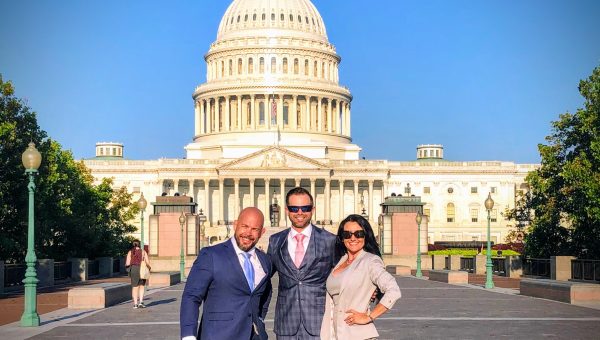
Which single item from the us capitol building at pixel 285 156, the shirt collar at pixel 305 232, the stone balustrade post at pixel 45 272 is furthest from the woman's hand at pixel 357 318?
the us capitol building at pixel 285 156

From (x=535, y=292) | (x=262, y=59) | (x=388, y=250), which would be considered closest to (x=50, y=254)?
(x=388, y=250)

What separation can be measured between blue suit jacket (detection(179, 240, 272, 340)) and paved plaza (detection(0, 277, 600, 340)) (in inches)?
420

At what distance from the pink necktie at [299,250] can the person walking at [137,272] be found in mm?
19381

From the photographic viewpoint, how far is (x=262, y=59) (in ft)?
527

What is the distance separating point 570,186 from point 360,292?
48218 mm

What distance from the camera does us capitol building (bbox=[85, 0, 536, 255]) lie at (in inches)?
5571

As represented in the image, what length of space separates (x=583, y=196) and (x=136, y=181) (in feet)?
330

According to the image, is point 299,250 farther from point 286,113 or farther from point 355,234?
point 286,113

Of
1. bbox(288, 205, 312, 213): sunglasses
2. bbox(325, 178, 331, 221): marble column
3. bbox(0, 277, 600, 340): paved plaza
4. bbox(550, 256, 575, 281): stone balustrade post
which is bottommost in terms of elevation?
bbox(0, 277, 600, 340): paved plaza

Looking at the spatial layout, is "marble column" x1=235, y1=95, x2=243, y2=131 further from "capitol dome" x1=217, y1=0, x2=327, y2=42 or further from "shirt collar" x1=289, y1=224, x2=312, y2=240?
"shirt collar" x1=289, y1=224, x2=312, y2=240

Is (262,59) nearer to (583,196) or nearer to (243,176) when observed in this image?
(243,176)

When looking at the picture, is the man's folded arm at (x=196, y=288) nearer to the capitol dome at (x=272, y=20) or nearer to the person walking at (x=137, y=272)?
the person walking at (x=137, y=272)

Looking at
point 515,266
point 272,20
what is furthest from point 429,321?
point 272,20

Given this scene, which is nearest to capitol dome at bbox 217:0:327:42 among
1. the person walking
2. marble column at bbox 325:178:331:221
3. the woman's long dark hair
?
marble column at bbox 325:178:331:221
